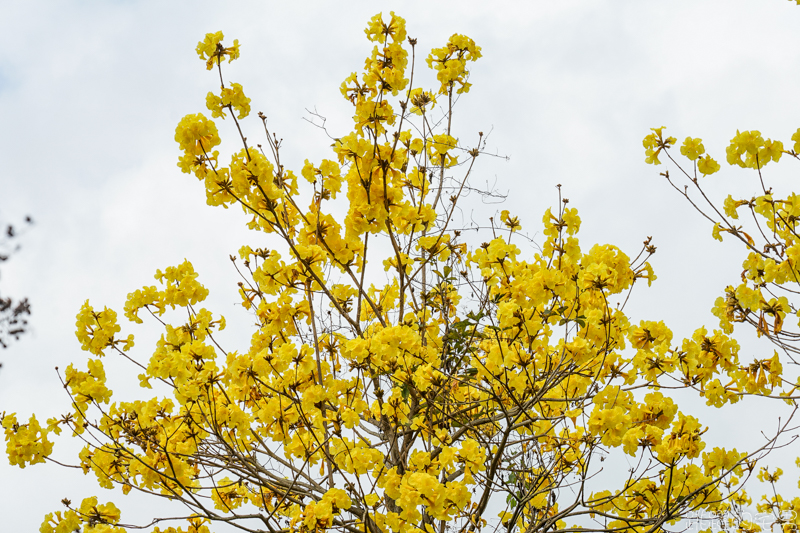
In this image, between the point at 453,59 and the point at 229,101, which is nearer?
the point at 229,101

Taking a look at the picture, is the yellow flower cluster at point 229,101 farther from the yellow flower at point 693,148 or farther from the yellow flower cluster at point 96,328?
the yellow flower at point 693,148

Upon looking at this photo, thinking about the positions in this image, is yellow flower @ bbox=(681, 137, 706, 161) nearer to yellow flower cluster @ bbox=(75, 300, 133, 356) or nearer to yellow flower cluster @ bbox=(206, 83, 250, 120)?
yellow flower cluster @ bbox=(206, 83, 250, 120)

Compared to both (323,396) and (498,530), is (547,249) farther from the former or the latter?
(498,530)

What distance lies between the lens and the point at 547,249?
9.42 feet

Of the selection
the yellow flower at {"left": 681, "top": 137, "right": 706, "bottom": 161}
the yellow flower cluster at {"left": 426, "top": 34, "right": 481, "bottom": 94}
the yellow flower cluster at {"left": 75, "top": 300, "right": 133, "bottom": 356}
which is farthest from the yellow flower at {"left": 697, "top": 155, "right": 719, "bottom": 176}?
the yellow flower cluster at {"left": 75, "top": 300, "right": 133, "bottom": 356}

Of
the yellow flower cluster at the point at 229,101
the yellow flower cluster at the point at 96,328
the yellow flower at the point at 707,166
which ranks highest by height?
the yellow flower at the point at 707,166

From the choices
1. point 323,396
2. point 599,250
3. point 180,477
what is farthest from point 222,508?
point 599,250

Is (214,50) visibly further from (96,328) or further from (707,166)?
(707,166)

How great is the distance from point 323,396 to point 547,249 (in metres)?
1.33

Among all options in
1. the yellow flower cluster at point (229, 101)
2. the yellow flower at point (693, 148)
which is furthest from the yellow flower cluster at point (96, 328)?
the yellow flower at point (693, 148)

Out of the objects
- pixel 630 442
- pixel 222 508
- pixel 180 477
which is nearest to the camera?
pixel 630 442

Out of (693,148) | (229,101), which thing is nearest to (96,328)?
(229,101)

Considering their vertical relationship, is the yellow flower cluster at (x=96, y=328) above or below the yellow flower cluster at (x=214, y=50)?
below

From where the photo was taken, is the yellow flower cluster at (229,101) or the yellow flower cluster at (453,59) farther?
the yellow flower cluster at (453,59)
